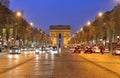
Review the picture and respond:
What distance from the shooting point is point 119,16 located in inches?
3046

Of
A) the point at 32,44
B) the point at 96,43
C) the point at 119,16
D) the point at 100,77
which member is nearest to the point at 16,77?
the point at 100,77

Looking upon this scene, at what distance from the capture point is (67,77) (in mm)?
25406

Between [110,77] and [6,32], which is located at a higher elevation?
[6,32]

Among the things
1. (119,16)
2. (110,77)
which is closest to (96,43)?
(119,16)

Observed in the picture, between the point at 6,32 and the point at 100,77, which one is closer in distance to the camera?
the point at 100,77

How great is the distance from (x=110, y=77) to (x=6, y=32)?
75.2 m

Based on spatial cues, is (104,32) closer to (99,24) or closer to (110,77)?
(99,24)

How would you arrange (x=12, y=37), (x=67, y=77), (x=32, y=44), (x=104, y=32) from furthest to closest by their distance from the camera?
(x=32, y=44) → (x=104, y=32) → (x=12, y=37) → (x=67, y=77)

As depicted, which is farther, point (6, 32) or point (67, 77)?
point (6, 32)

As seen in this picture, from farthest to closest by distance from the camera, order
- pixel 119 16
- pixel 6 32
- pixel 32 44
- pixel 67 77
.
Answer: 1. pixel 32 44
2. pixel 6 32
3. pixel 119 16
4. pixel 67 77

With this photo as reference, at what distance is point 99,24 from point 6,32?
3402 centimetres

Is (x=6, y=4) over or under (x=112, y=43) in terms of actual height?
over

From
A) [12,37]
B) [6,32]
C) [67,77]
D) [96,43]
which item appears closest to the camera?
[67,77]

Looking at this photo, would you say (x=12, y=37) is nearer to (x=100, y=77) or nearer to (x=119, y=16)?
(x=119, y=16)
